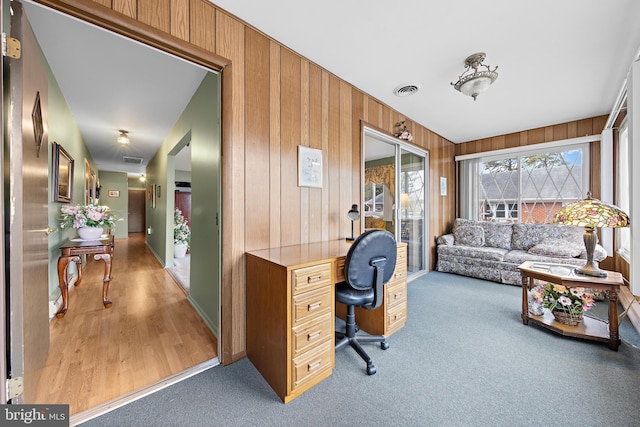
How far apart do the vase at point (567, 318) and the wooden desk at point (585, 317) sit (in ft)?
0.12

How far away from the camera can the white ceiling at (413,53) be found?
1732 mm

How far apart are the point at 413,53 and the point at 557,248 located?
3.37 meters

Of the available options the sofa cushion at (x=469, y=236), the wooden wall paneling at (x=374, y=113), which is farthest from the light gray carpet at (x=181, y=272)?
the sofa cushion at (x=469, y=236)

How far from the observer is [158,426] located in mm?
1258

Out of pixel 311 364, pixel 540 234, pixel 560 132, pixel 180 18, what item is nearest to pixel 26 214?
pixel 180 18

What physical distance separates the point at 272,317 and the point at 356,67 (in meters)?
2.38

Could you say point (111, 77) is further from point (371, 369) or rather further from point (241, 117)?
point (371, 369)

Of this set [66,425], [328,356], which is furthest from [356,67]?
[66,425]

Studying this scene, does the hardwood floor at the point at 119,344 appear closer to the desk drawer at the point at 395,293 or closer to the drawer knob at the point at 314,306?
the drawer knob at the point at 314,306

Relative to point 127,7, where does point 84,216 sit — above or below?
below

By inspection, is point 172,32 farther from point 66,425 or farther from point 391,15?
point 66,425

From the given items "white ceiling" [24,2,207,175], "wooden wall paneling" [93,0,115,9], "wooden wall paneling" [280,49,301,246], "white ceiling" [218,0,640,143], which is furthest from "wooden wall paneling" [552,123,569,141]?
"wooden wall paneling" [93,0,115,9]

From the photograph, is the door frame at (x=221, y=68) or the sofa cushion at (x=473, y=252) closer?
the door frame at (x=221, y=68)

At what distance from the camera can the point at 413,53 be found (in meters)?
2.19
